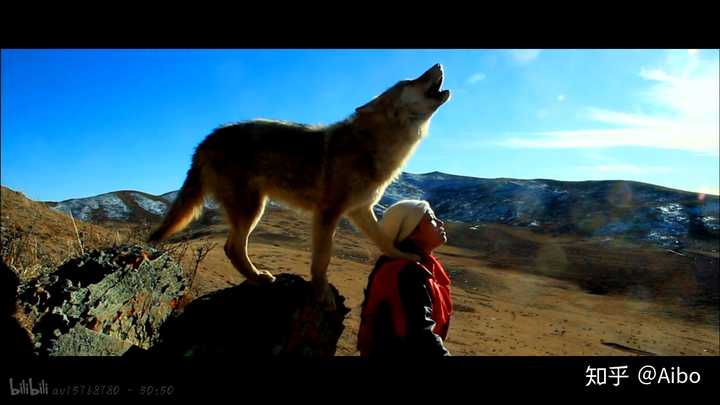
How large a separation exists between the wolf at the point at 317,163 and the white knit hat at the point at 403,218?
0.82m

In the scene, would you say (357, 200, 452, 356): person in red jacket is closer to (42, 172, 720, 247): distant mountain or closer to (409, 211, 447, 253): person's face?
(409, 211, 447, 253): person's face

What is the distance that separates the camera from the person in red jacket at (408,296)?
2.96m

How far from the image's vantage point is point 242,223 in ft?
15.6

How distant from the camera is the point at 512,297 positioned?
17.2m

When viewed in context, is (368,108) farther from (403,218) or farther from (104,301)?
(104,301)

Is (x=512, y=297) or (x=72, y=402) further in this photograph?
(x=512, y=297)

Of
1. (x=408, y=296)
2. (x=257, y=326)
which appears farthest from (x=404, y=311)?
(x=257, y=326)

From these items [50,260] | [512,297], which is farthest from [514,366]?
[512,297]

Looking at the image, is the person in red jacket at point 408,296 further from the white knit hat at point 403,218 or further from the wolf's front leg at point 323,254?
the wolf's front leg at point 323,254

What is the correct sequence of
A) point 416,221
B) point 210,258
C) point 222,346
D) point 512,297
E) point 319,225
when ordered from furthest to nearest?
1. point 512,297
2. point 210,258
3. point 319,225
4. point 222,346
5. point 416,221

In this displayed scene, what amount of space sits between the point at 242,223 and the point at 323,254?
92 centimetres

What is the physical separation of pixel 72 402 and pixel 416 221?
7.49 feet

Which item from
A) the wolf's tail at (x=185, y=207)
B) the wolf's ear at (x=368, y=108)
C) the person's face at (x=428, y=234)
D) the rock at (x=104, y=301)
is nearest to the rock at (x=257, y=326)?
the rock at (x=104, y=301)
